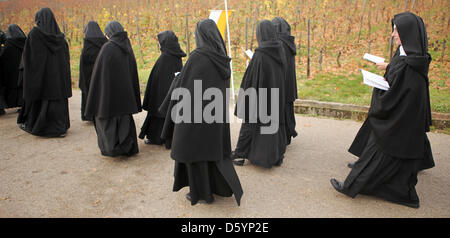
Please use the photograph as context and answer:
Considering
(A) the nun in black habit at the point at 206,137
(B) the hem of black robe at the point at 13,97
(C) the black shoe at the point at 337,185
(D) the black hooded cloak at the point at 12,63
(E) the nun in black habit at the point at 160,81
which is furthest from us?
(B) the hem of black robe at the point at 13,97

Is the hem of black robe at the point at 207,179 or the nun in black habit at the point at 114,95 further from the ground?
the nun in black habit at the point at 114,95

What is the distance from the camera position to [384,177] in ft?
11.7

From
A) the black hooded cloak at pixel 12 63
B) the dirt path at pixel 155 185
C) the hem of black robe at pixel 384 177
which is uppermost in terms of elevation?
the black hooded cloak at pixel 12 63

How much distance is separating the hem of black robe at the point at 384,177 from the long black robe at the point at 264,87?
1198mm

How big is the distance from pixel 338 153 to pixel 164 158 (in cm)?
297

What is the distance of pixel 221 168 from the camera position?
134 inches

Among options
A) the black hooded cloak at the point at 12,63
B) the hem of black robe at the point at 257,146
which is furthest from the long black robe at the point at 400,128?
the black hooded cloak at the point at 12,63

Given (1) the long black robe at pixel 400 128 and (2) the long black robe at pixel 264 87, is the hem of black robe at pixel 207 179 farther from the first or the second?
(1) the long black robe at pixel 400 128

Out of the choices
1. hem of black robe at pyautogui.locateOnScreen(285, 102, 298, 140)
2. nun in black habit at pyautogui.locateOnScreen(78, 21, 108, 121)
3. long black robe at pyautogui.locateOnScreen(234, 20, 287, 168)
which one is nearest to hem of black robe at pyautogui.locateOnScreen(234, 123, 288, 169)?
long black robe at pyautogui.locateOnScreen(234, 20, 287, 168)

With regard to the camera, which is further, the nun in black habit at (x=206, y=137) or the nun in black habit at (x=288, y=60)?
the nun in black habit at (x=288, y=60)

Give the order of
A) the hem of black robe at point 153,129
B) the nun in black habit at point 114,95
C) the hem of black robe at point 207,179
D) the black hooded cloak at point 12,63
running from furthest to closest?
the black hooded cloak at point 12,63 < the hem of black robe at point 153,129 < the nun in black habit at point 114,95 < the hem of black robe at point 207,179

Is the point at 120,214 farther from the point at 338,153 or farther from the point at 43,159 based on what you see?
the point at 338,153

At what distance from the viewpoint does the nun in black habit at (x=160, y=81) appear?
17.7ft

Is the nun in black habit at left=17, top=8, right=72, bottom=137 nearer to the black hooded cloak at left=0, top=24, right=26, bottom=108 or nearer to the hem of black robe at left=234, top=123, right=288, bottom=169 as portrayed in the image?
the black hooded cloak at left=0, top=24, right=26, bottom=108
